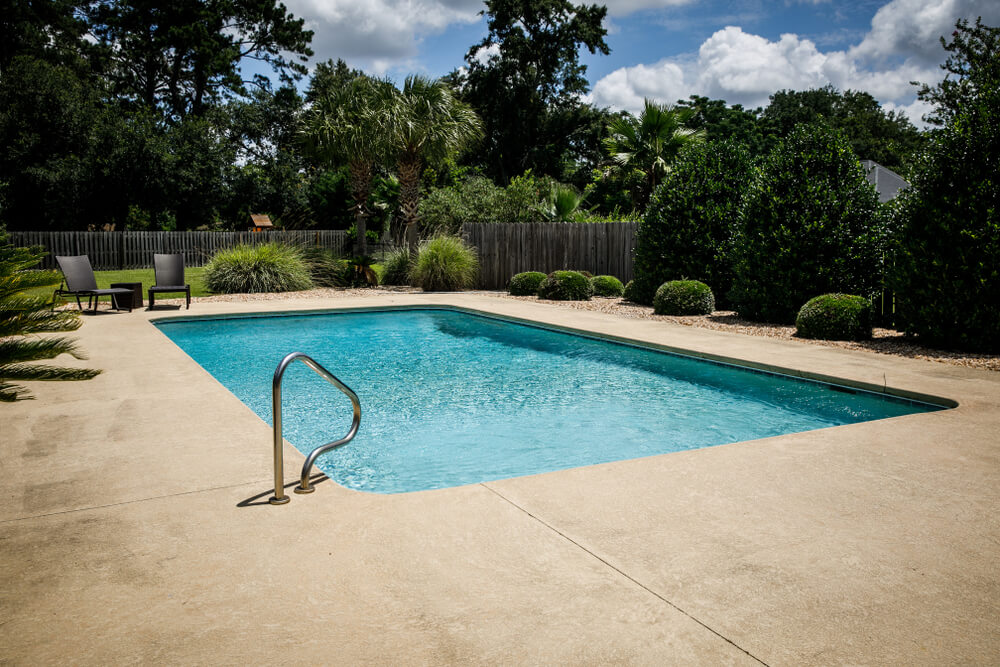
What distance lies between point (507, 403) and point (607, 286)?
9.78 m

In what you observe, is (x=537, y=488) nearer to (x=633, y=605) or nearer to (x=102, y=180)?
(x=633, y=605)

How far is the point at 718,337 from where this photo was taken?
386 inches

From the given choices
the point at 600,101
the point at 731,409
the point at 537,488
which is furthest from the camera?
the point at 600,101

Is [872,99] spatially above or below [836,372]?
above

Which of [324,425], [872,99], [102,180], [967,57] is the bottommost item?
[324,425]

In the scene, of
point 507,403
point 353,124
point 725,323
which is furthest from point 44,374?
point 353,124

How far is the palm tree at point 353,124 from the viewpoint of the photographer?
19.8 metres

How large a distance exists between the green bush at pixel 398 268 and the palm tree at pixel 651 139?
7.17 metres

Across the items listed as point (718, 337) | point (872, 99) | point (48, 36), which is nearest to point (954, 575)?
point (718, 337)

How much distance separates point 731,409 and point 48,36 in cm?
3538

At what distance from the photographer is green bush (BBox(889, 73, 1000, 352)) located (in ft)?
27.0

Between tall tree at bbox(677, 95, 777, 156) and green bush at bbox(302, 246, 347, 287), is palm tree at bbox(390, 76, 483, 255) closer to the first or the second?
green bush at bbox(302, 246, 347, 287)

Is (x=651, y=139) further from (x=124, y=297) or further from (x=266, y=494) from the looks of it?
(x=266, y=494)

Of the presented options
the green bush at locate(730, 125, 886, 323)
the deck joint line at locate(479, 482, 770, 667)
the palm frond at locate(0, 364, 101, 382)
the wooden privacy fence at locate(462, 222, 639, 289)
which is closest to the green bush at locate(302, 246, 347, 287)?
the wooden privacy fence at locate(462, 222, 639, 289)
